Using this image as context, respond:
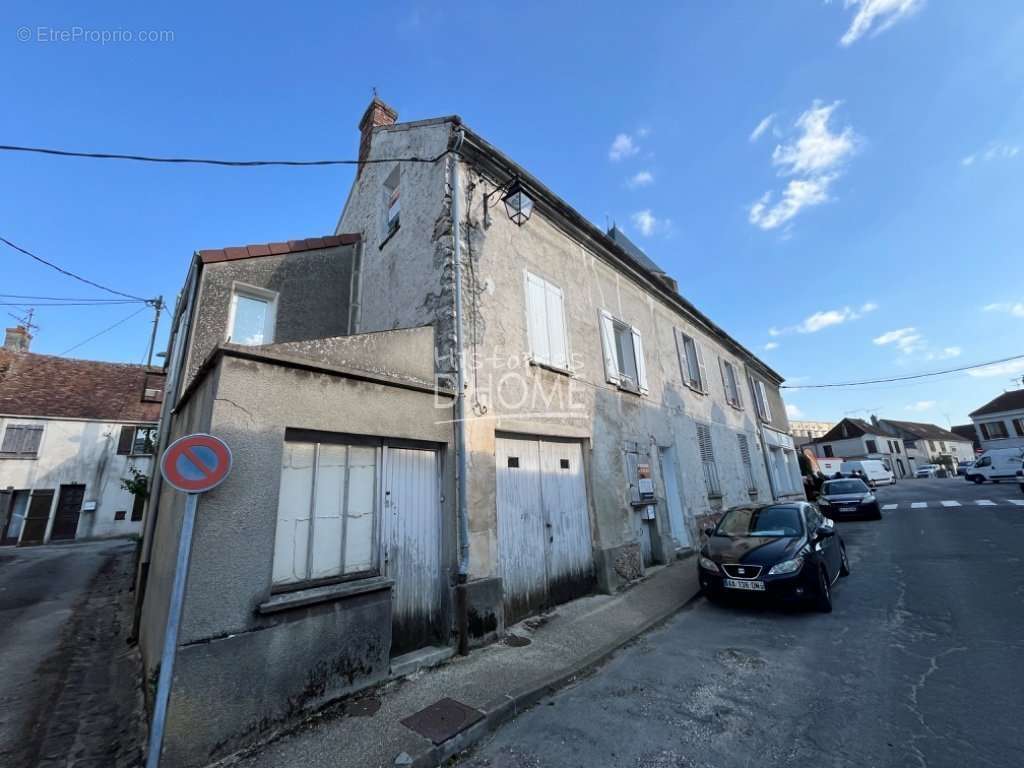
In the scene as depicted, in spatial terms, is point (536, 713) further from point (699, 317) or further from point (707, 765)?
point (699, 317)

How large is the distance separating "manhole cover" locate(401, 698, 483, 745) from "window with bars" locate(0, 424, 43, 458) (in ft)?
83.6

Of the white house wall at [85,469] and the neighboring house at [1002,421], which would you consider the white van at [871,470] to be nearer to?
the neighboring house at [1002,421]

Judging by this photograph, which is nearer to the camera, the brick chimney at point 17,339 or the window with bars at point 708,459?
the window with bars at point 708,459

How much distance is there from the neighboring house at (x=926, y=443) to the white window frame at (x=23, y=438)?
242ft

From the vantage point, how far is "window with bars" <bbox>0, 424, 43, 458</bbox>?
59.9 ft

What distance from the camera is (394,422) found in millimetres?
4688

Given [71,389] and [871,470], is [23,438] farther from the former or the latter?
[871,470]

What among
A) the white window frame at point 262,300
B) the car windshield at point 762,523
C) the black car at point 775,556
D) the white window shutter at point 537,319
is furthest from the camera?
the white window shutter at point 537,319

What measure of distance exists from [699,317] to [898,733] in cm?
1157

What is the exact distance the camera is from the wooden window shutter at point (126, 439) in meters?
20.2

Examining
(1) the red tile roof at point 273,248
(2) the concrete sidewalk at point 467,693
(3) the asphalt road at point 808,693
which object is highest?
(1) the red tile roof at point 273,248

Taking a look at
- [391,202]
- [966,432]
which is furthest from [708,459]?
[966,432]

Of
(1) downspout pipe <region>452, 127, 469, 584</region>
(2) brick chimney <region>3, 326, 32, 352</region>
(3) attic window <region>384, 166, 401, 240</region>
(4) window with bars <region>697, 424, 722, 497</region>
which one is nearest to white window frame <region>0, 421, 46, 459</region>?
(2) brick chimney <region>3, 326, 32, 352</region>

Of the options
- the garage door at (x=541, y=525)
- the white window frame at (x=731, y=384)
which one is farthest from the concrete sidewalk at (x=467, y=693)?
the white window frame at (x=731, y=384)
